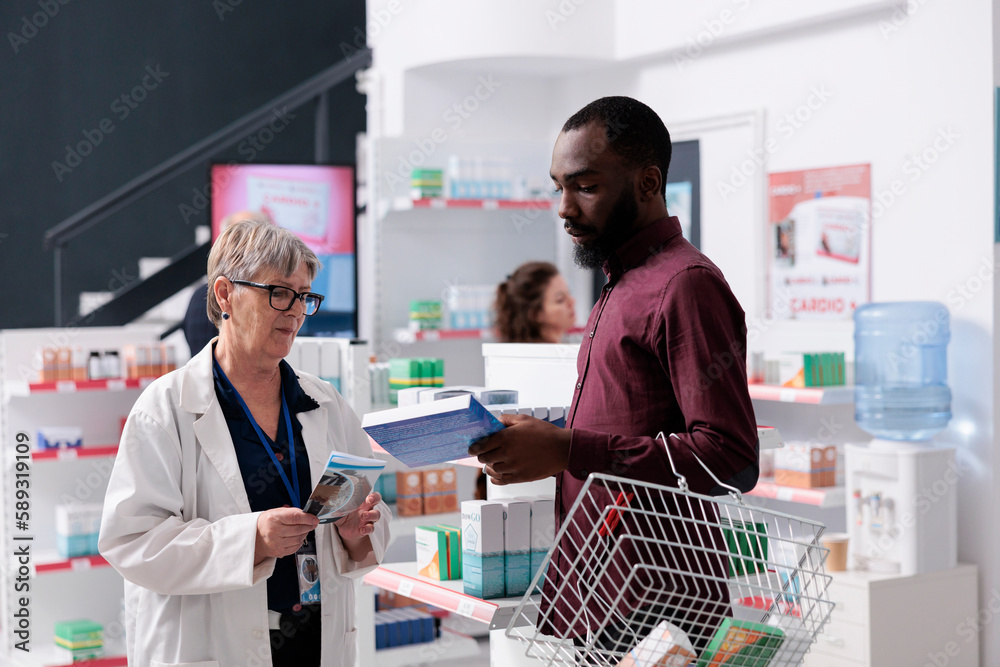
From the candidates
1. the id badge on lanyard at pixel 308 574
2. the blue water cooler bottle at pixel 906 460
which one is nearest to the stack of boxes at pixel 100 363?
the id badge on lanyard at pixel 308 574

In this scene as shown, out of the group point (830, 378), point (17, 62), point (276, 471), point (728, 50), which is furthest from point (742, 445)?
point (17, 62)

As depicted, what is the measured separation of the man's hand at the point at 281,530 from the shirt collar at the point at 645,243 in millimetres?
774

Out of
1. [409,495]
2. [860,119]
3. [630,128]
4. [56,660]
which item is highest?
[860,119]

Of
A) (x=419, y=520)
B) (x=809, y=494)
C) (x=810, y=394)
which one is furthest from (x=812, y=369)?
(x=419, y=520)

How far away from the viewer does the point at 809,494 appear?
15.6 feet

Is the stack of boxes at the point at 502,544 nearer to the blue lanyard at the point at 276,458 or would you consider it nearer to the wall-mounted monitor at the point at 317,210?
the blue lanyard at the point at 276,458

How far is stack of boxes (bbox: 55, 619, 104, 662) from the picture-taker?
511cm

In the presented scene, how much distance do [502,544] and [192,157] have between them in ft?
17.3

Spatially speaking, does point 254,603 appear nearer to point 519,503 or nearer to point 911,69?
point 519,503

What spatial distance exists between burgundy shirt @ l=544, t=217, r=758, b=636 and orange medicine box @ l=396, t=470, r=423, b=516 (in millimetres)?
2853

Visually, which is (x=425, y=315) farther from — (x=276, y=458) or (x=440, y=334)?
(x=276, y=458)

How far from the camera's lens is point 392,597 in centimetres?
531

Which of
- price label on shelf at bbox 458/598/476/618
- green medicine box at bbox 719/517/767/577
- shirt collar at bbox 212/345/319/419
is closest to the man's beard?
green medicine box at bbox 719/517/767/577

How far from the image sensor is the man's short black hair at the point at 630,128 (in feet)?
5.85
